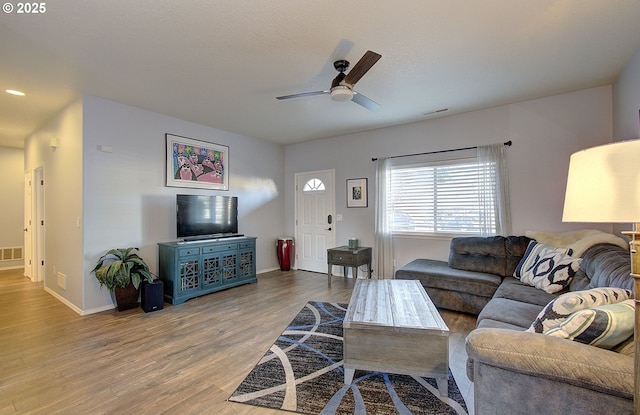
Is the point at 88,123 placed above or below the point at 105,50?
below

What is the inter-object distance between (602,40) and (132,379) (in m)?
4.76

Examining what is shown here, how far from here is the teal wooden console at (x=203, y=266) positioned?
3902mm

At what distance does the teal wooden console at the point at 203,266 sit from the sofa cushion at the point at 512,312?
3569 millimetres

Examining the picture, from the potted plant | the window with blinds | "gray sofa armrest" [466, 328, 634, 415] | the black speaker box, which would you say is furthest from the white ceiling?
the black speaker box

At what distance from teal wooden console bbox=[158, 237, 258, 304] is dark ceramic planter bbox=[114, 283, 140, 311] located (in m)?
0.41

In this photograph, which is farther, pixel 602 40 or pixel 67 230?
pixel 67 230

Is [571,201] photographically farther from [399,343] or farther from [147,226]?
[147,226]

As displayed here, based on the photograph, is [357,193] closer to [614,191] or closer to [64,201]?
[614,191]

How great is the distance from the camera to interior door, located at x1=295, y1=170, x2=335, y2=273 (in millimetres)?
5680

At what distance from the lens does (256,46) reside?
2.48m

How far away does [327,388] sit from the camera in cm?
201

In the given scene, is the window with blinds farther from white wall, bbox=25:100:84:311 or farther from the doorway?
the doorway

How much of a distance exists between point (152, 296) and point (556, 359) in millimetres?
3966

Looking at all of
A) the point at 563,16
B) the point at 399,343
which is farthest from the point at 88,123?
the point at 563,16
